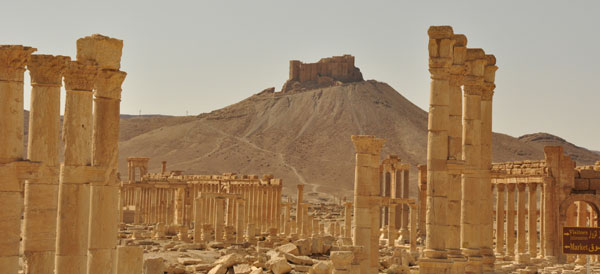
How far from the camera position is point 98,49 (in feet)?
55.4

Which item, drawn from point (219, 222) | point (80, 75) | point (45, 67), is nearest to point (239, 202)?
point (219, 222)

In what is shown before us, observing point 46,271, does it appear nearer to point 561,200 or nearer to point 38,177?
point 38,177

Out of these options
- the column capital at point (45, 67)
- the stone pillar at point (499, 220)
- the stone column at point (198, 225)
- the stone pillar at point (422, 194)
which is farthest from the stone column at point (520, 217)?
the column capital at point (45, 67)

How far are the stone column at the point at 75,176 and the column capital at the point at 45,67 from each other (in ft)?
0.56

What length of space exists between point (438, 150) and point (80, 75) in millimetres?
9302

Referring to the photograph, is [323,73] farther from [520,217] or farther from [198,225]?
[520,217]

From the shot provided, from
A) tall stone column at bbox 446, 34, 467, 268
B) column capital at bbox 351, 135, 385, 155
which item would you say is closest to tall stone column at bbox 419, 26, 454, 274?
tall stone column at bbox 446, 34, 467, 268

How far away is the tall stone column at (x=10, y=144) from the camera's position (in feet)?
51.3

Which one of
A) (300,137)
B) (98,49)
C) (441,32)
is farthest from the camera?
(300,137)

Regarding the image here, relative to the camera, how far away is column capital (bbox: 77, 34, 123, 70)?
663 inches

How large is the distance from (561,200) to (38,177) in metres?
27.3

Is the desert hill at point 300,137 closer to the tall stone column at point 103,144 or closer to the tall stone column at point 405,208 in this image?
the tall stone column at point 405,208

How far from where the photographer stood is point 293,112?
156 m

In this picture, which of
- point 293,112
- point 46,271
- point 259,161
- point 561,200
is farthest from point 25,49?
point 293,112
